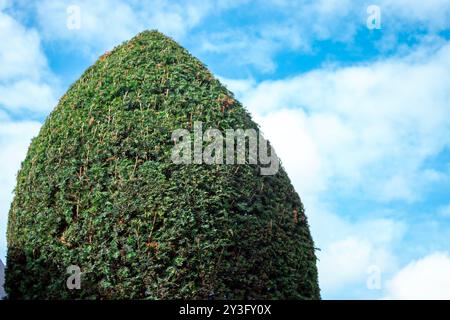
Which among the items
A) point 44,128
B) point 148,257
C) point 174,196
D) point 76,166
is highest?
point 44,128

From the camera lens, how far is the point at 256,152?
7539mm

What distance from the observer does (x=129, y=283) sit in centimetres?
662

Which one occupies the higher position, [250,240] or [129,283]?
[250,240]

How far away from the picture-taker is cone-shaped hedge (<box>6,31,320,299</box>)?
667 centimetres

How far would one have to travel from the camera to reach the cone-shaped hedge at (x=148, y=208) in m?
6.67

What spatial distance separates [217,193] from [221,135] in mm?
792

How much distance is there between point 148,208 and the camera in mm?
6711

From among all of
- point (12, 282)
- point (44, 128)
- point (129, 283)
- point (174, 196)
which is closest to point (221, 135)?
point (174, 196)

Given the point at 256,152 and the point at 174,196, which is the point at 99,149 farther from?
the point at 256,152

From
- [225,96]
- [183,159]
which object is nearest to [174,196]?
[183,159]

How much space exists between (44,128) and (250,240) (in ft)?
11.1
